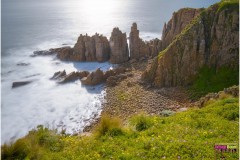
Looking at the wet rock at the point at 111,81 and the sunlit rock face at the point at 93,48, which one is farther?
the sunlit rock face at the point at 93,48

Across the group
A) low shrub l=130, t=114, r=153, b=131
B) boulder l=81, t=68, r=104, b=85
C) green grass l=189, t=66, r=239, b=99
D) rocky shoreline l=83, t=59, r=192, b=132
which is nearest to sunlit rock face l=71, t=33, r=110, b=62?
boulder l=81, t=68, r=104, b=85

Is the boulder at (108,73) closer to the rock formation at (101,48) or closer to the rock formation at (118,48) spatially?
the rock formation at (118,48)

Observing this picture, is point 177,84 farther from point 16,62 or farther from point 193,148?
point 16,62

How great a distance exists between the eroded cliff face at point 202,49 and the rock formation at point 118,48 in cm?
1734

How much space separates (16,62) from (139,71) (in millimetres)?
31767

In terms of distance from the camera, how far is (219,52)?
36844 mm

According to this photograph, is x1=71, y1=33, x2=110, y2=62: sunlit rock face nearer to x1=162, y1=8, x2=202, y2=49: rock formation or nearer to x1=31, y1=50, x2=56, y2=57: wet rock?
x1=31, y1=50, x2=56, y2=57: wet rock

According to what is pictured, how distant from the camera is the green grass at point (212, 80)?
34672 mm

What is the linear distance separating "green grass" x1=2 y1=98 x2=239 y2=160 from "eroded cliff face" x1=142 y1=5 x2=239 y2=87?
22.4 m

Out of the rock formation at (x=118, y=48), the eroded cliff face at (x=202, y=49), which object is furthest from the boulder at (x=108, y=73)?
the eroded cliff face at (x=202, y=49)

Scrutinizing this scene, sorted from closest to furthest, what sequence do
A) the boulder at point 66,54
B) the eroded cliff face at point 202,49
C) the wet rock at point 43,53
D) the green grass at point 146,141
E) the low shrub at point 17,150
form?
the green grass at point 146,141
the low shrub at point 17,150
the eroded cliff face at point 202,49
the boulder at point 66,54
the wet rock at point 43,53

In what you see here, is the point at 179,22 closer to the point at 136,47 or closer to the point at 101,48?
the point at 136,47

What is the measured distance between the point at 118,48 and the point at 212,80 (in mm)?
24970

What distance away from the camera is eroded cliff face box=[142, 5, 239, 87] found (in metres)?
36.1
